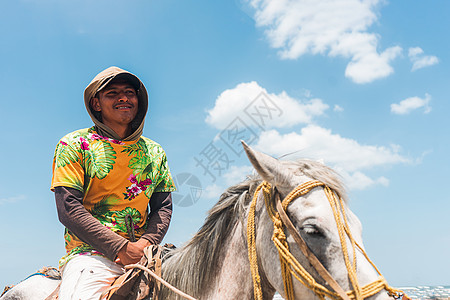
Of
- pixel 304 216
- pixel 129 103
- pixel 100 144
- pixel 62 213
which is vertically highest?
pixel 129 103

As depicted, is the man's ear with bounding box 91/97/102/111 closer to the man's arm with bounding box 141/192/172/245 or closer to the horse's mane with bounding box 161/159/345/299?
the man's arm with bounding box 141/192/172/245

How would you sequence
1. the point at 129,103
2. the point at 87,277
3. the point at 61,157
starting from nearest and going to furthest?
the point at 87,277
the point at 61,157
the point at 129,103

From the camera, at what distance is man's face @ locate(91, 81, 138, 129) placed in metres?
3.88

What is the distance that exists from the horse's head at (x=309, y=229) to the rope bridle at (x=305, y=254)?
0.05 feet

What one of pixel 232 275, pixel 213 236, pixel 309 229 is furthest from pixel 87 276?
pixel 309 229

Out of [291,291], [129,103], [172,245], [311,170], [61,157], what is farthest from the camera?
[129,103]

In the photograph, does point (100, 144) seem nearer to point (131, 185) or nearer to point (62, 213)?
point (131, 185)

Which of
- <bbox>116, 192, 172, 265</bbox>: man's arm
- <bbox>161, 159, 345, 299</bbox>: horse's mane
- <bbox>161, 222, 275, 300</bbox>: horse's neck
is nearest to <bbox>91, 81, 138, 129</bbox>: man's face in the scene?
<bbox>116, 192, 172, 265</bbox>: man's arm

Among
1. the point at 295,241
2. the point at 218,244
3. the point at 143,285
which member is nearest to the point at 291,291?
the point at 295,241

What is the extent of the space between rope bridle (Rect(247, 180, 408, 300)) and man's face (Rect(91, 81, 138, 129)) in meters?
1.92

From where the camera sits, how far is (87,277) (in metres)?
3.14

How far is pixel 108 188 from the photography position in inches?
141

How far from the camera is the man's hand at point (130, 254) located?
10.7 ft

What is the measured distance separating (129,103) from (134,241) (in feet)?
4.80
